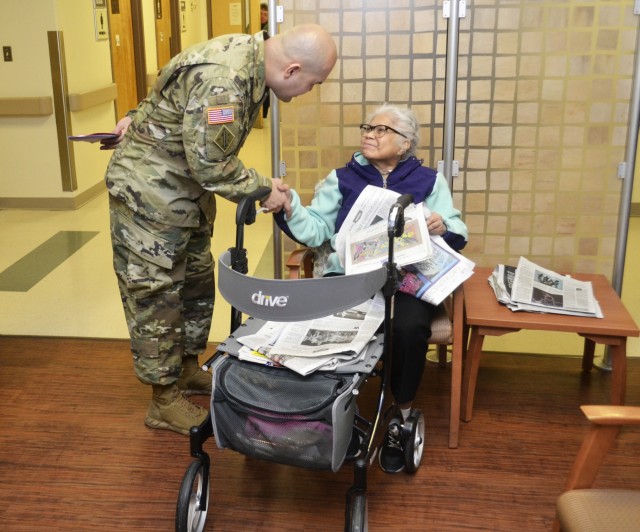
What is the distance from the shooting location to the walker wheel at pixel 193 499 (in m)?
2.11

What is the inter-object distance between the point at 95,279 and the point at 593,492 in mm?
3203

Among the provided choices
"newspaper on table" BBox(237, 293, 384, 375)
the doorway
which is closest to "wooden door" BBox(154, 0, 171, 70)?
the doorway

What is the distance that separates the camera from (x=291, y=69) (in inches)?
92.6

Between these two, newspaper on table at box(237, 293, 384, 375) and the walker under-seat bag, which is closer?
the walker under-seat bag

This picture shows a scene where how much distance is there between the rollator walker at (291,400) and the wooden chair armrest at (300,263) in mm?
583

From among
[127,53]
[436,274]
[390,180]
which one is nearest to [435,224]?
[436,274]

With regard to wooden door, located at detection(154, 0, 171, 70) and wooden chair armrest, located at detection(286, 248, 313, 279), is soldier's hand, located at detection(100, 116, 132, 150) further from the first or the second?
wooden door, located at detection(154, 0, 171, 70)

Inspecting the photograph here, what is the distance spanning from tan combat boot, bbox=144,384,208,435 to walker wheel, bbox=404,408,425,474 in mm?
753

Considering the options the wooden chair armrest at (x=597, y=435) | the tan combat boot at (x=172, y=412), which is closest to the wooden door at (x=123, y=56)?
the tan combat boot at (x=172, y=412)

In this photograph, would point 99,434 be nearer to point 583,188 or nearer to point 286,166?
point 286,166

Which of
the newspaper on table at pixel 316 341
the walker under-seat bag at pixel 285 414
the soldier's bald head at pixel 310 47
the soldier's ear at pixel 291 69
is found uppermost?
the soldier's bald head at pixel 310 47

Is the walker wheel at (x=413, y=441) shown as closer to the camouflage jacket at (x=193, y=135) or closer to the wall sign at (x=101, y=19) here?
the camouflage jacket at (x=193, y=135)

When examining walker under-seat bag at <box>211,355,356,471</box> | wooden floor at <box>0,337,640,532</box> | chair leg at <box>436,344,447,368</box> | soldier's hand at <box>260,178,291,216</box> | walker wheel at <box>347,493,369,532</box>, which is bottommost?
wooden floor at <box>0,337,640,532</box>

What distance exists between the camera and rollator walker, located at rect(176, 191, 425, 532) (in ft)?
6.57
